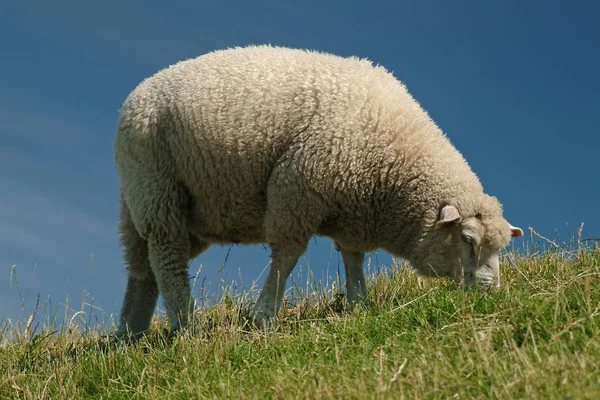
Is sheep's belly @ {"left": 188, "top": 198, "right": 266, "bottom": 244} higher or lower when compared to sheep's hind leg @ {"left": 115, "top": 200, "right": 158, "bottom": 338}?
higher

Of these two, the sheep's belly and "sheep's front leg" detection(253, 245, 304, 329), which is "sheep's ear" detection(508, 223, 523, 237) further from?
the sheep's belly

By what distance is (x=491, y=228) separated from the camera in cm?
693

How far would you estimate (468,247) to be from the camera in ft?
22.8

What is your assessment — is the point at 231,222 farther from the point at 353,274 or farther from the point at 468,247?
the point at 468,247

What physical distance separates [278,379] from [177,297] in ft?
10.6

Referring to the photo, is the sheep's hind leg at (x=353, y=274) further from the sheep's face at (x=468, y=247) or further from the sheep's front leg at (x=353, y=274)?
the sheep's face at (x=468, y=247)

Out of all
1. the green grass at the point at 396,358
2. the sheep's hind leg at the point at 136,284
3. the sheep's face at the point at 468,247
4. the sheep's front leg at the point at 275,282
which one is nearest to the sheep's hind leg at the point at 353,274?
the green grass at the point at 396,358

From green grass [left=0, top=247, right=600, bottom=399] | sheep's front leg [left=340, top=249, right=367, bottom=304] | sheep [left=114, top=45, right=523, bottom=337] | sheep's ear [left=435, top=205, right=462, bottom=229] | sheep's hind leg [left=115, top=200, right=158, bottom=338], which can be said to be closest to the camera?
green grass [left=0, top=247, right=600, bottom=399]

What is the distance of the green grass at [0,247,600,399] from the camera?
3805mm

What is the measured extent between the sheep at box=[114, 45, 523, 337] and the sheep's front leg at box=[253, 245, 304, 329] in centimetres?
1

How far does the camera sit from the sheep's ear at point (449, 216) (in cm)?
669

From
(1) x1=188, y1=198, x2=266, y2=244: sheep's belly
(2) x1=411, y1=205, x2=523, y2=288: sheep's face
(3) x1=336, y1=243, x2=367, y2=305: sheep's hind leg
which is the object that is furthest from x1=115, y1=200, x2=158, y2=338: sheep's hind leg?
(2) x1=411, y1=205, x2=523, y2=288: sheep's face

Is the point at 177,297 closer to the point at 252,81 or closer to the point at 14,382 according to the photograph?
the point at 14,382

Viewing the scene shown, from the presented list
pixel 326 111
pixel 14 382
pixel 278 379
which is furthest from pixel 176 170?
pixel 278 379
